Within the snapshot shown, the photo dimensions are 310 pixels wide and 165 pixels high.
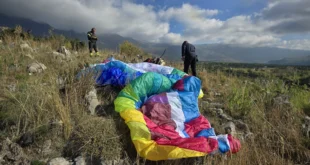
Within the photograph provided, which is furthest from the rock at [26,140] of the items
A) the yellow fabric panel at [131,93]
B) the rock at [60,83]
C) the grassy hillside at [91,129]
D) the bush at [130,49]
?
the bush at [130,49]

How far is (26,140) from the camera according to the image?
2.14 meters

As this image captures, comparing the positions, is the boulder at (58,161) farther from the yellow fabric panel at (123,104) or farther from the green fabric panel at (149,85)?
the green fabric panel at (149,85)

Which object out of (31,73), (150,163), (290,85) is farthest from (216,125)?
(31,73)

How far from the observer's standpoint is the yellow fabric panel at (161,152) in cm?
204

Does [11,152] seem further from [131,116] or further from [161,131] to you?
[161,131]

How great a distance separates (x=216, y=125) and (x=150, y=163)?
131 centimetres

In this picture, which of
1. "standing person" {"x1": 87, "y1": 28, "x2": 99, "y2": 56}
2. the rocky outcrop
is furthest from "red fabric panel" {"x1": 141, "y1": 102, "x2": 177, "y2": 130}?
"standing person" {"x1": 87, "y1": 28, "x2": 99, "y2": 56}

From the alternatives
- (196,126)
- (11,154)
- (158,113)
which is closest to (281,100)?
(196,126)

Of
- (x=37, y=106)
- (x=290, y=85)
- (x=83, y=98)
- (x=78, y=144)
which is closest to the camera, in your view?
(x=78, y=144)

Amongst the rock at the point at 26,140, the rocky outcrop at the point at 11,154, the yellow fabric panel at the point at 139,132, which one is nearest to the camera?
the rocky outcrop at the point at 11,154

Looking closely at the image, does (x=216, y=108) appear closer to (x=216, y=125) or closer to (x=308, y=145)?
(x=216, y=125)

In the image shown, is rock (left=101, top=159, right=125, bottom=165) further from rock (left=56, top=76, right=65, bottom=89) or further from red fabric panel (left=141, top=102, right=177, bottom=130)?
rock (left=56, top=76, right=65, bottom=89)

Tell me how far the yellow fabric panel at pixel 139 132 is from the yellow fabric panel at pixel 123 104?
1.36ft

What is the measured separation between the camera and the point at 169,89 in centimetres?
348
